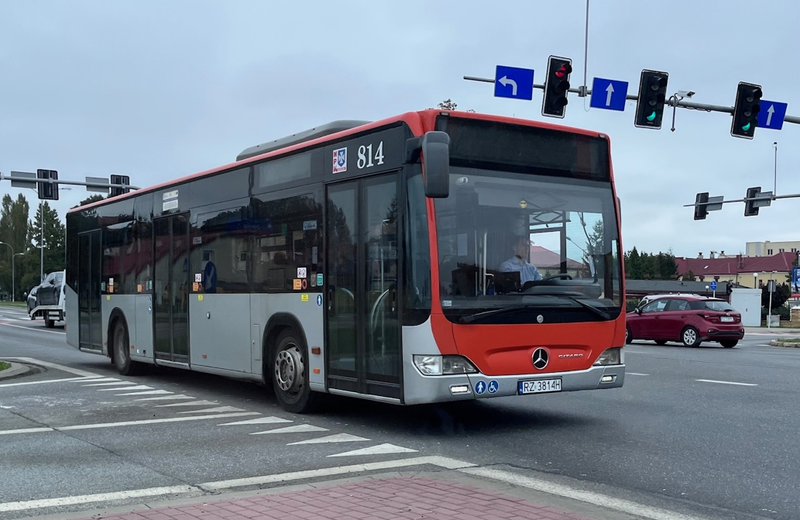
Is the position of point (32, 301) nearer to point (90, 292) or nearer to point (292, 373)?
point (90, 292)

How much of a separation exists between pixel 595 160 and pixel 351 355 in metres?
3.40

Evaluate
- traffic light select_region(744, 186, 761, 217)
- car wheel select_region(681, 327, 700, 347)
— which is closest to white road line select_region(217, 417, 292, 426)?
car wheel select_region(681, 327, 700, 347)

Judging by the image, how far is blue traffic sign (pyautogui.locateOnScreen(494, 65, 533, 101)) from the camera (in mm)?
18688

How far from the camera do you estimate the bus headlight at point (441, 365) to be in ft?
27.8

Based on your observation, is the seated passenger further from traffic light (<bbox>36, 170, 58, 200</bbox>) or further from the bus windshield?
traffic light (<bbox>36, 170, 58, 200</bbox>)

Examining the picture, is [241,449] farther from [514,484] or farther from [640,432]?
[640,432]

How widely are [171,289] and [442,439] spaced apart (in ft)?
21.0

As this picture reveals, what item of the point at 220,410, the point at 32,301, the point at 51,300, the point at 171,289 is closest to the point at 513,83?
the point at 171,289

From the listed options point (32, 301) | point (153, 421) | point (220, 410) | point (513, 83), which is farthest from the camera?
point (32, 301)

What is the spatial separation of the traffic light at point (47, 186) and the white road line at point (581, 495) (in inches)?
1123

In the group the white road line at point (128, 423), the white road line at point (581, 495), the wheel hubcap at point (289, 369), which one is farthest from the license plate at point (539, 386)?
the white road line at point (128, 423)

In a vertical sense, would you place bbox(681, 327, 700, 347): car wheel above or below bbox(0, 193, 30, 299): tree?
below

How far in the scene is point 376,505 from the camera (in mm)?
5859

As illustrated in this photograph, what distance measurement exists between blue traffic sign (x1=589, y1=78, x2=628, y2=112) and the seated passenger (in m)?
11.7
